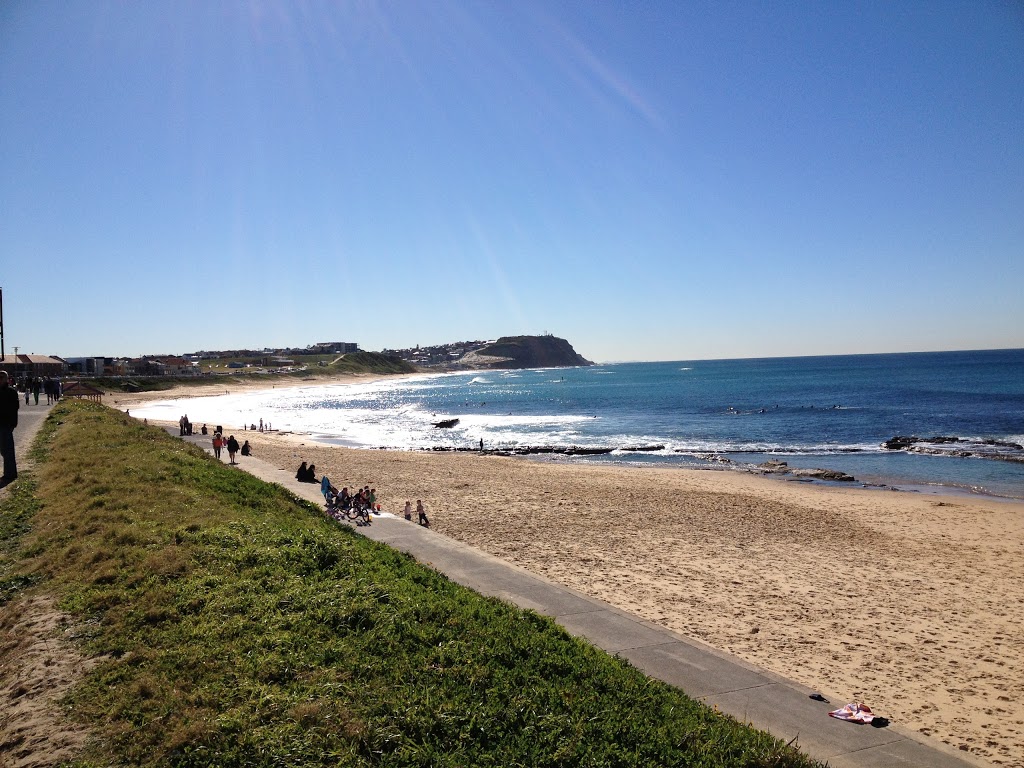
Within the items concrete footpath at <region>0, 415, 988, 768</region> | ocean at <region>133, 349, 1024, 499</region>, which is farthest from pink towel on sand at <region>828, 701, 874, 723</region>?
ocean at <region>133, 349, 1024, 499</region>

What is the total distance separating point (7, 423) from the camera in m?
11.4

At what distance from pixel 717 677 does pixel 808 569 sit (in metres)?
9.55

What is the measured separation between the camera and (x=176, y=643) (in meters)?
5.58

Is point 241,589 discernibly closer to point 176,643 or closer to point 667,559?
point 176,643

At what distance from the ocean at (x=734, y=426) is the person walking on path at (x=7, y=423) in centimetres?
3058

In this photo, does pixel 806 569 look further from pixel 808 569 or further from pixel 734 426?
pixel 734 426

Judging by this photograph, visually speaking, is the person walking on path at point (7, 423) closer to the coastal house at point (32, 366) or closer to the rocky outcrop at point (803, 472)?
the rocky outcrop at point (803, 472)

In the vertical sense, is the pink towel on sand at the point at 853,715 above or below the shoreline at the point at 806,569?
above

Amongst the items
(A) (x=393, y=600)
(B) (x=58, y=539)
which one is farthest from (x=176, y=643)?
(B) (x=58, y=539)

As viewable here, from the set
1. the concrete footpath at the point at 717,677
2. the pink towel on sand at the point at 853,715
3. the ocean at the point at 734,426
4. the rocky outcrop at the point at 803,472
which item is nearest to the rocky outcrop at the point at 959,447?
the ocean at the point at 734,426

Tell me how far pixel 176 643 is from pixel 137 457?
9279 millimetres

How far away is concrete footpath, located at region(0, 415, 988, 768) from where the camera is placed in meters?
5.61

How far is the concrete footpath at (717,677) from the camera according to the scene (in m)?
5.61

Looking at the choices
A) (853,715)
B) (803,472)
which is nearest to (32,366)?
(803,472)
